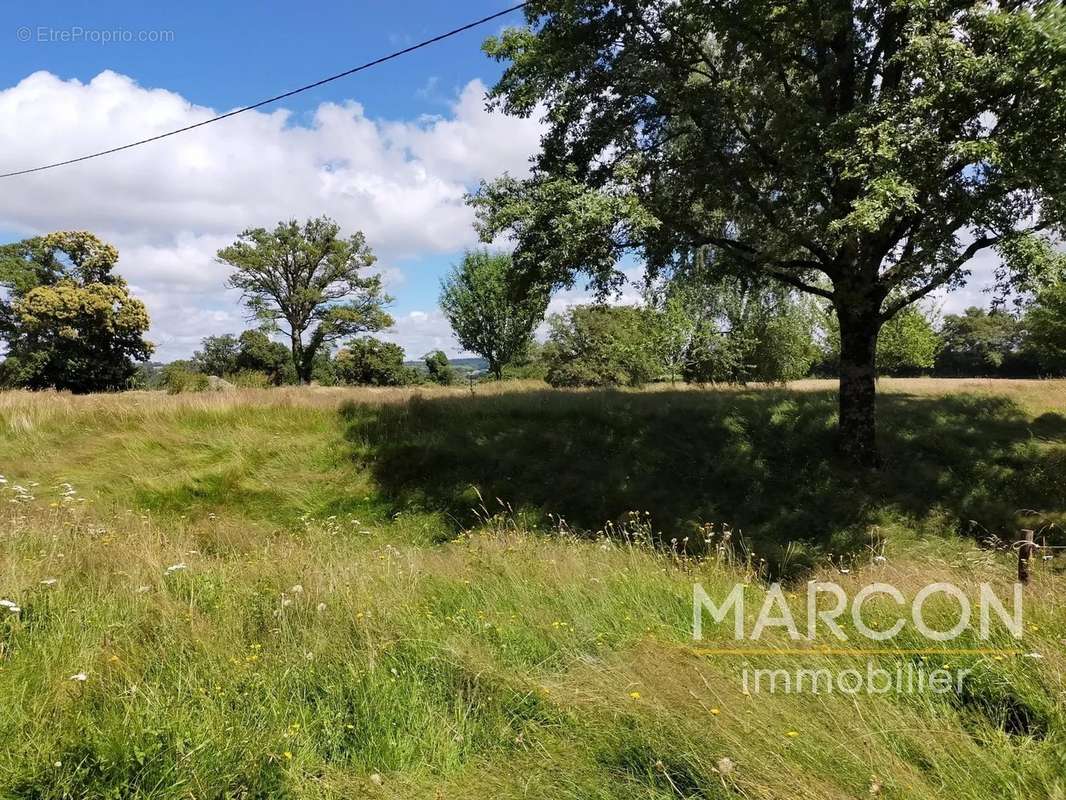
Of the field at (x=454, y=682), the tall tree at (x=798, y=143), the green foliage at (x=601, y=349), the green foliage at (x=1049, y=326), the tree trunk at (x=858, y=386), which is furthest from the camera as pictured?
the green foliage at (x=601, y=349)

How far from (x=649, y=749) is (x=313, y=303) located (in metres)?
44.2

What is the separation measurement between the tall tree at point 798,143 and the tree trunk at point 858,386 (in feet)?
0.12

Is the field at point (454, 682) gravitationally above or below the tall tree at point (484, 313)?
below

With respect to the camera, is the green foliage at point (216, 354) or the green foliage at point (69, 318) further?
the green foliage at point (216, 354)

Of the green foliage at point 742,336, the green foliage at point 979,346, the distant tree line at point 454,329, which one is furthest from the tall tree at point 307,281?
the green foliage at point 979,346

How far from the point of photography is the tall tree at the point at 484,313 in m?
37.0

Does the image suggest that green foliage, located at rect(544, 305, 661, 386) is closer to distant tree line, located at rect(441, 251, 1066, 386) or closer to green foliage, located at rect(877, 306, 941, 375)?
distant tree line, located at rect(441, 251, 1066, 386)

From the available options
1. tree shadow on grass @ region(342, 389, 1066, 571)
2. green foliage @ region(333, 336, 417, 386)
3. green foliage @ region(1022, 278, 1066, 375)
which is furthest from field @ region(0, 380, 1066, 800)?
green foliage @ region(333, 336, 417, 386)

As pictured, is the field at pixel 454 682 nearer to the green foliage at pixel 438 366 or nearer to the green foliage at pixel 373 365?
the green foliage at pixel 373 365

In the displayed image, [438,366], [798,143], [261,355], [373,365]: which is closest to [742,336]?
[798,143]

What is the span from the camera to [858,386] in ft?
38.0

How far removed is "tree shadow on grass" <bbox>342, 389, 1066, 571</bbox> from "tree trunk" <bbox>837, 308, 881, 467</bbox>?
417 mm

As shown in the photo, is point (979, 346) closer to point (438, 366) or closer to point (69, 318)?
point (438, 366)

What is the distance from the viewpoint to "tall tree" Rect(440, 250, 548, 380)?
37.0 meters
